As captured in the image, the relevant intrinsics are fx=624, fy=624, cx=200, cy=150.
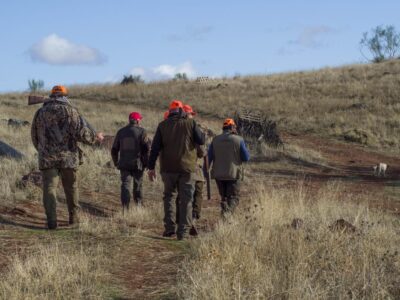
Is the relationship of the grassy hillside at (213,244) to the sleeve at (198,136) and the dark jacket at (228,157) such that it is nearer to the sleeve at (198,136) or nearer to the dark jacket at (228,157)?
the dark jacket at (228,157)

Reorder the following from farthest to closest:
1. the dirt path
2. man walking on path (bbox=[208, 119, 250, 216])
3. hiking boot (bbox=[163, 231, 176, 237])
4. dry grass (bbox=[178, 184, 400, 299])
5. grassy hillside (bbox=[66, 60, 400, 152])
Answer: grassy hillside (bbox=[66, 60, 400, 152])
man walking on path (bbox=[208, 119, 250, 216])
hiking boot (bbox=[163, 231, 176, 237])
the dirt path
dry grass (bbox=[178, 184, 400, 299])

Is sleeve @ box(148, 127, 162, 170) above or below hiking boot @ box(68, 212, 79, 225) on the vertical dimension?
above

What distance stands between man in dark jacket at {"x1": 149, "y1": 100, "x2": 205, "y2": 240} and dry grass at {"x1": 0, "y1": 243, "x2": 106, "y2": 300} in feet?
6.65

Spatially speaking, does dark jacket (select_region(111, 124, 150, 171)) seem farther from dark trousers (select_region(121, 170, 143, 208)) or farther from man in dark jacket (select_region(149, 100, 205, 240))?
man in dark jacket (select_region(149, 100, 205, 240))

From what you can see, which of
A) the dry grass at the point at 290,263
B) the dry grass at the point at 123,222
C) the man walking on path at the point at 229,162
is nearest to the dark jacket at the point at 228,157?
the man walking on path at the point at 229,162

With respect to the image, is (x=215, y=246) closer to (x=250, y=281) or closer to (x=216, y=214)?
(x=250, y=281)

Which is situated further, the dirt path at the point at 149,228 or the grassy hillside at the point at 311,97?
the grassy hillside at the point at 311,97

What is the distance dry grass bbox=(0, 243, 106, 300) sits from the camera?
468 cm

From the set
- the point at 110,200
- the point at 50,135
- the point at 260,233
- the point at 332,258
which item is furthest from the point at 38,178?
the point at 332,258

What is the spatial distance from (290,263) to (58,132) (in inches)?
138

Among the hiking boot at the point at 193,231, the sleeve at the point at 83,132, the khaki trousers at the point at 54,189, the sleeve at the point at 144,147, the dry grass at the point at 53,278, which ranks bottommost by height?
the hiking boot at the point at 193,231

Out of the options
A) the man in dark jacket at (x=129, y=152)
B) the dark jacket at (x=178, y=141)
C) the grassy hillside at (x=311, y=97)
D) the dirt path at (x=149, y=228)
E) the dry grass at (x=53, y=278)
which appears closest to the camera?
the dry grass at (x=53, y=278)

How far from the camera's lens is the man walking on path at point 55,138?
7539mm

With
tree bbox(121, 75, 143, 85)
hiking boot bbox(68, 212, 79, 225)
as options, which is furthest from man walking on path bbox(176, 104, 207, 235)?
tree bbox(121, 75, 143, 85)
